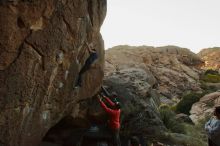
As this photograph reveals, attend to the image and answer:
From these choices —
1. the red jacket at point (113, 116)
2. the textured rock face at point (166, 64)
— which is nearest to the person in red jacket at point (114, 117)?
the red jacket at point (113, 116)

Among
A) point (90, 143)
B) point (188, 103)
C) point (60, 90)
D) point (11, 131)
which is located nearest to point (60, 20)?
point (60, 90)

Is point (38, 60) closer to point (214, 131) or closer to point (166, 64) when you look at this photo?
point (214, 131)

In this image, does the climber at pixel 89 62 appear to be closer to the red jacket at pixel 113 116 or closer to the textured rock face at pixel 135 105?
the red jacket at pixel 113 116

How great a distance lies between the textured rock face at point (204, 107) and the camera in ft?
81.7

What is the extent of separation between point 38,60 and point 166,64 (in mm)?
31474

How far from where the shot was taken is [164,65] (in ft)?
124

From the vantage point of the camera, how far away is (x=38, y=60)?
7.52 metres

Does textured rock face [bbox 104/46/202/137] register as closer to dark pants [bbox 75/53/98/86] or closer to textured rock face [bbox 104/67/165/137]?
textured rock face [bbox 104/67/165/137]

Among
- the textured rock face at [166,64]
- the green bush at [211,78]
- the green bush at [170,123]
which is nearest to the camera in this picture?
the green bush at [170,123]

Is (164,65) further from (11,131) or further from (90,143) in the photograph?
(11,131)

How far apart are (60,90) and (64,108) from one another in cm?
84

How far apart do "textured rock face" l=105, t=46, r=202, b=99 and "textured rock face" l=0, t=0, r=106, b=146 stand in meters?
22.3

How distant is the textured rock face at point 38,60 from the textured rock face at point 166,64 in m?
22.3

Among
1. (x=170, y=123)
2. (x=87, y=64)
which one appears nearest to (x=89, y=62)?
(x=87, y=64)
